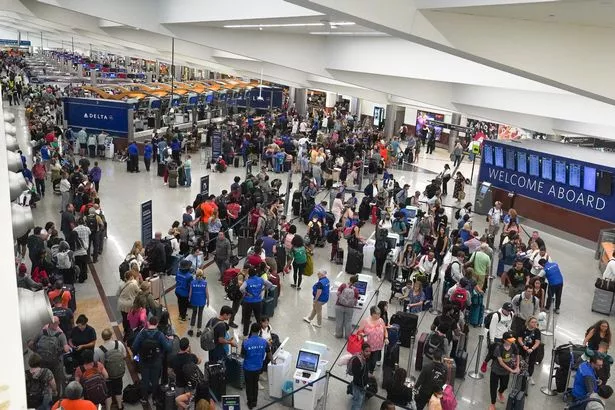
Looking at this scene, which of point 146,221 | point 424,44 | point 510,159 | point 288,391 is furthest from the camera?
point 510,159

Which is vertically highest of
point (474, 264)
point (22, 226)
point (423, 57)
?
point (423, 57)

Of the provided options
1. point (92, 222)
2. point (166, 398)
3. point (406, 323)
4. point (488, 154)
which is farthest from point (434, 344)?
point (488, 154)

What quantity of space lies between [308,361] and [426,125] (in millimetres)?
27641

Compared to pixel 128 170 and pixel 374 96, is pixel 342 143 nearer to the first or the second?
pixel 374 96

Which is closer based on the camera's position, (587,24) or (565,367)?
(587,24)

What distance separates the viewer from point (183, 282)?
376 inches

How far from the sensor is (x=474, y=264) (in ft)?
36.8

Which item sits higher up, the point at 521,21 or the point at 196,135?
the point at 521,21

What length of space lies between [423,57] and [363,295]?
467cm

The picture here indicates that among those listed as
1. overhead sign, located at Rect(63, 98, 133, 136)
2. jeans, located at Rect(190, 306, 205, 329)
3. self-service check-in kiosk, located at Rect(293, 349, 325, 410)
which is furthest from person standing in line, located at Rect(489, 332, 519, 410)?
overhead sign, located at Rect(63, 98, 133, 136)

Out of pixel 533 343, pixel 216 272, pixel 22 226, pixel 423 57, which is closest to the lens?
pixel 22 226

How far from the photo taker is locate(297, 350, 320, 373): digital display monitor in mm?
7754

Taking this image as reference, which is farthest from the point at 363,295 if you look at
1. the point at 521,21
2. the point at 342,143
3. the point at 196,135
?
the point at 196,135

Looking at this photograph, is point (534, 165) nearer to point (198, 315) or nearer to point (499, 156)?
point (499, 156)
